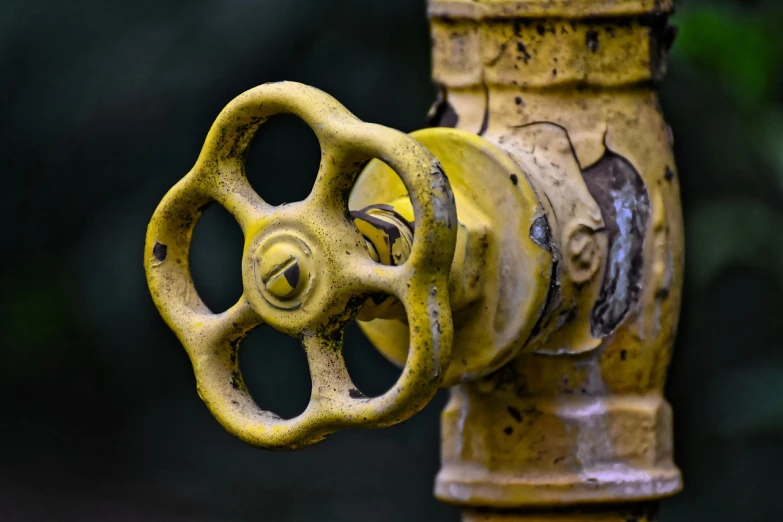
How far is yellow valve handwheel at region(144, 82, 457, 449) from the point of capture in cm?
98

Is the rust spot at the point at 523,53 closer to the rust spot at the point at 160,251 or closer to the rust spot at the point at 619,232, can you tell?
the rust spot at the point at 619,232

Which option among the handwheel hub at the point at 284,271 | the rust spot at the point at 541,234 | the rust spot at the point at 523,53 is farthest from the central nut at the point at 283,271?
the rust spot at the point at 523,53

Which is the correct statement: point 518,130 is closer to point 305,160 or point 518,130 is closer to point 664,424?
point 664,424

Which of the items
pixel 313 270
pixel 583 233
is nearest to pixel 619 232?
pixel 583 233

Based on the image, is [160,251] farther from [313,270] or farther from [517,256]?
[517,256]

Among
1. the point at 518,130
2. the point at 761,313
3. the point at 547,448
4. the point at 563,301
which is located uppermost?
the point at 518,130

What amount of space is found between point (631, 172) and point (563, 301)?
13cm

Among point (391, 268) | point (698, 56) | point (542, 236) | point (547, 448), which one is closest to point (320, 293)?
point (391, 268)

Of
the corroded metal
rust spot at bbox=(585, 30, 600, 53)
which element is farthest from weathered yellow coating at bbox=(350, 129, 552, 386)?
→ rust spot at bbox=(585, 30, 600, 53)

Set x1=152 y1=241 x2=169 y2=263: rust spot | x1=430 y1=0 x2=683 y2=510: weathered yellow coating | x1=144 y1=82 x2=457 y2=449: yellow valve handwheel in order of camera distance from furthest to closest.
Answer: x1=430 y1=0 x2=683 y2=510: weathered yellow coating < x1=152 y1=241 x2=169 y2=263: rust spot < x1=144 y1=82 x2=457 y2=449: yellow valve handwheel

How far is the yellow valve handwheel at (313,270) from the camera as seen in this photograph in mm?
978

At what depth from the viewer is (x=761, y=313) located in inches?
89.5

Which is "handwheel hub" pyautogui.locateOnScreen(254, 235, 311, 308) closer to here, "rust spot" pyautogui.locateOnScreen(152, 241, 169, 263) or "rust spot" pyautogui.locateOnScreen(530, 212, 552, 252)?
"rust spot" pyautogui.locateOnScreen(152, 241, 169, 263)

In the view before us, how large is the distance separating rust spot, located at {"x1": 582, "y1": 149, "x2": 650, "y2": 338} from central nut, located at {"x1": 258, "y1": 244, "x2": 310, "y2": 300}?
1.03 feet
